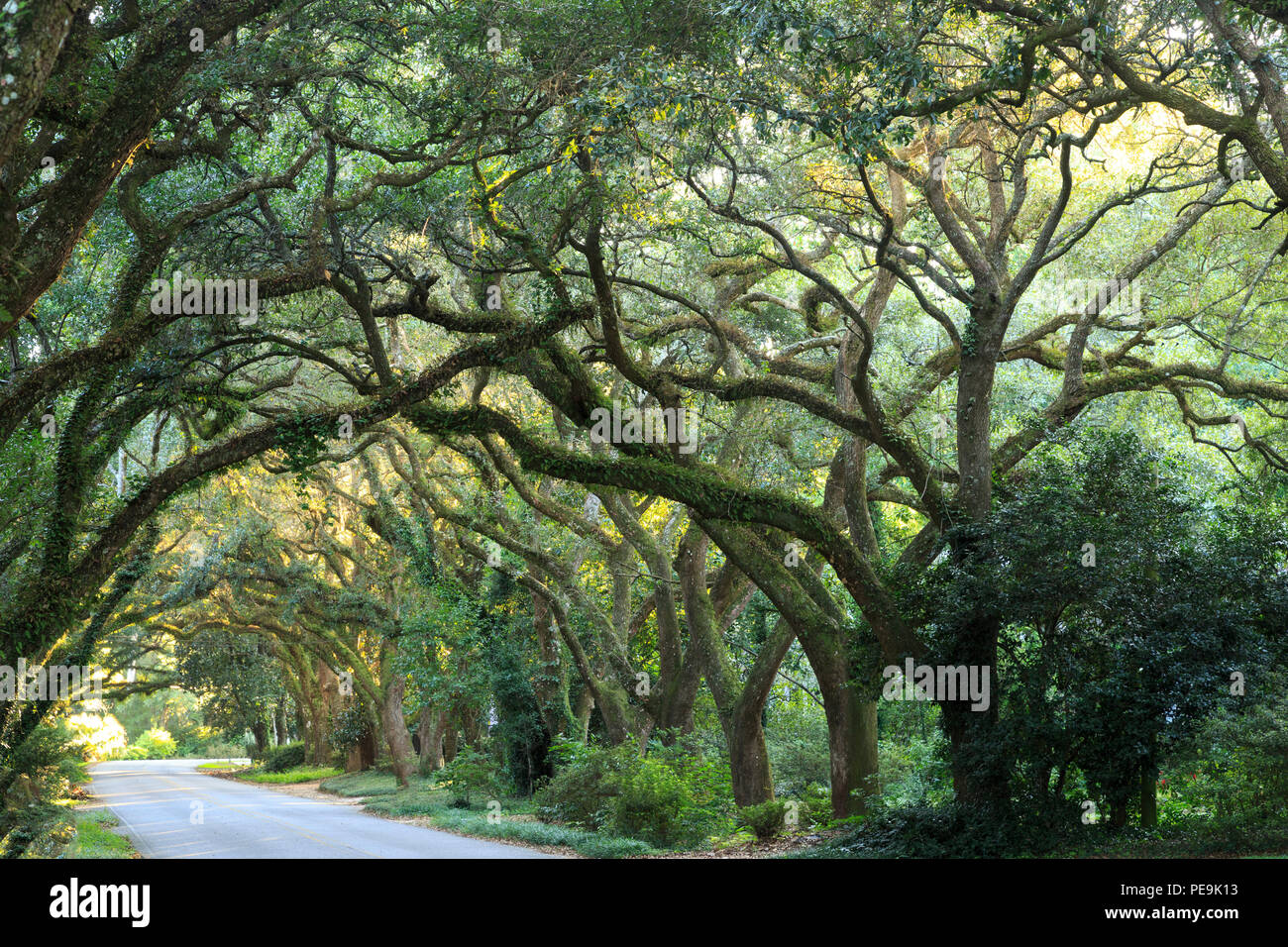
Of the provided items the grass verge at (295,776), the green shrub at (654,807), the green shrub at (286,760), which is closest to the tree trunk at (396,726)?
the grass verge at (295,776)

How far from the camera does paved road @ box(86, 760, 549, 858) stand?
1343 cm

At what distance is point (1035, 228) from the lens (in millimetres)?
15234

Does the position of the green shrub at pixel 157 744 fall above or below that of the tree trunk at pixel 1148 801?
below

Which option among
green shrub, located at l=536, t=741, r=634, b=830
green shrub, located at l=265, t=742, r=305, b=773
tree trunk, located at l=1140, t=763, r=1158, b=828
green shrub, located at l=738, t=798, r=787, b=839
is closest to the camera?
tree trunk, located at l=1140, t=763, r=1158, b=828

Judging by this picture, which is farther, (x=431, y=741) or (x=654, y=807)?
(x=431, y=741)

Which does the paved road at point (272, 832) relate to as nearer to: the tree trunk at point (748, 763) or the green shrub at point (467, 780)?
the green shrub at point (467, 780)

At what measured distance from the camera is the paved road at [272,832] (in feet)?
44.1

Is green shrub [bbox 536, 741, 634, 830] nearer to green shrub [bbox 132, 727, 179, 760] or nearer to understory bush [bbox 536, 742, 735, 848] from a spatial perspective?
understory bush [bbox 536, 742, 735, 848]

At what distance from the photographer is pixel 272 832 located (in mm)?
16375

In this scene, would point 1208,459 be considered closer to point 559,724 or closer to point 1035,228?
point 1035,228

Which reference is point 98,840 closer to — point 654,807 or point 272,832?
point 272,832

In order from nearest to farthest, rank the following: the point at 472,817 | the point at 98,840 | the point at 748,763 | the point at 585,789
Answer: the point at 748,763, the point at 98,840, the point at 585,789, the point at 472,817

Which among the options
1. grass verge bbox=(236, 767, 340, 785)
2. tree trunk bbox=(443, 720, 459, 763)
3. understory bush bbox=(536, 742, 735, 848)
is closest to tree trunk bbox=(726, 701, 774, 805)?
understory bush bbox=(536, 742, 735, 848)

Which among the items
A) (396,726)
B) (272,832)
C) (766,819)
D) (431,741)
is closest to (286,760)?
(431,741)
